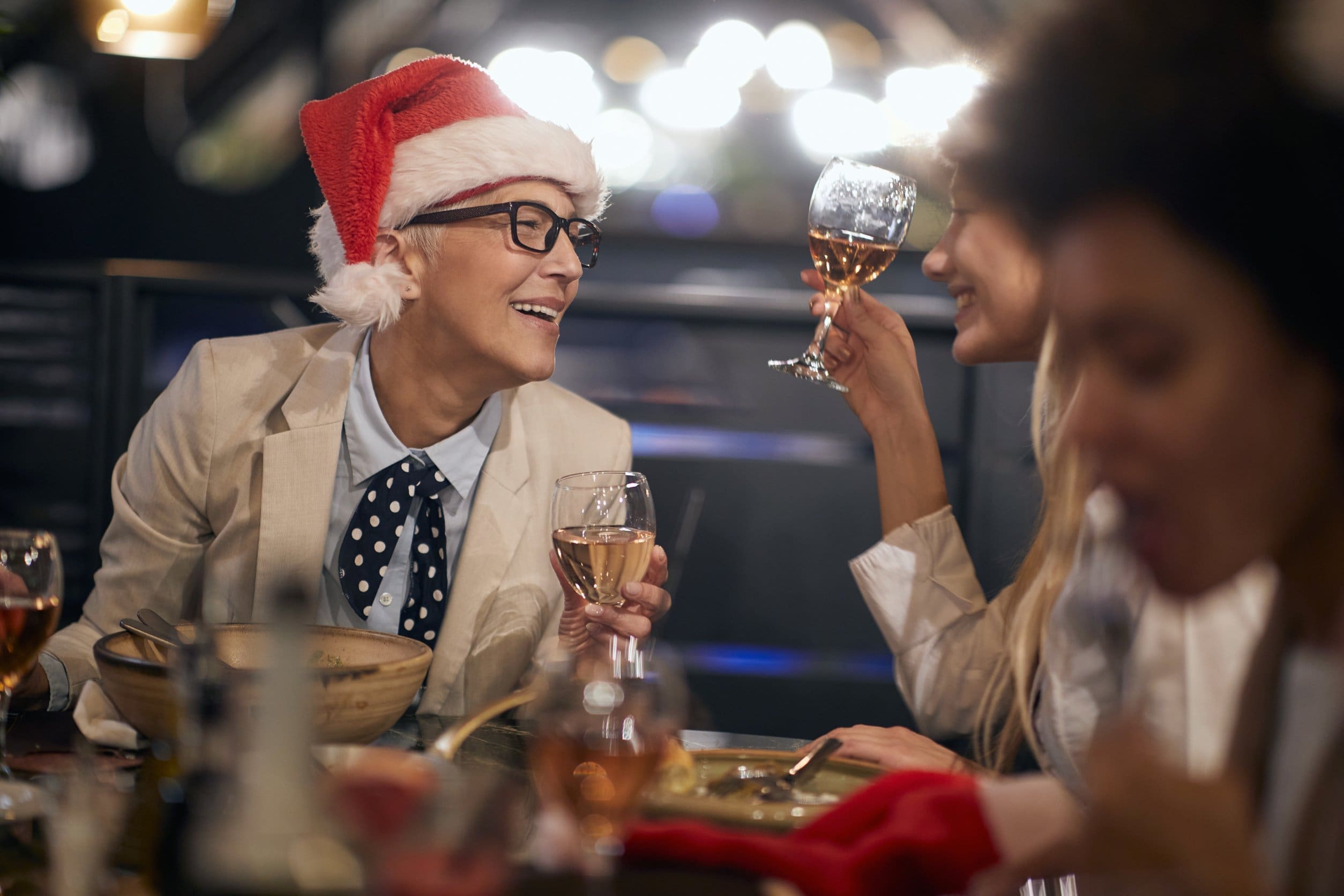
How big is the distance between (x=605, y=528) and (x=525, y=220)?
0.66 m

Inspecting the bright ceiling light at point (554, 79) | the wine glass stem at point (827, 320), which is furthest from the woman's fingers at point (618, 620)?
the bright ceiling light at point (554, 79)

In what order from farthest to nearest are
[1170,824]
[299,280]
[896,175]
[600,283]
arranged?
[600,283]
[299,280]
[896,175]
[1170,824]

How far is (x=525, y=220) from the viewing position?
1.79 meters

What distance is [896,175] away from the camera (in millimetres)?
1606

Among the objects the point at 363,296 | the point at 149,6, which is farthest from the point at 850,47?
the point at 363,296

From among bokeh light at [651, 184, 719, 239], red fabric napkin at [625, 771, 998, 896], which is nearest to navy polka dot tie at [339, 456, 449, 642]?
red fabric napkin at [625, 771, 998, 896]

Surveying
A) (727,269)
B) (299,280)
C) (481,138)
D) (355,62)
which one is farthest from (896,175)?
(355,62)

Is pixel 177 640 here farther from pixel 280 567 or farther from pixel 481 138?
pixel 481 138

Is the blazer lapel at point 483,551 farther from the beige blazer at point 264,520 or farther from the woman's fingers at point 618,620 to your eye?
the woman's fingers at point 618,620

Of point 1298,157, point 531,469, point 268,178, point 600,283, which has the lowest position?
point 531,469

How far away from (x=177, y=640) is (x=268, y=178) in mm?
4683

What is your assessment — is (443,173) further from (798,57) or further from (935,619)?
(798,57)

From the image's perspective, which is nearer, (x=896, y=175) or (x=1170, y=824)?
(x=1170, y=824)

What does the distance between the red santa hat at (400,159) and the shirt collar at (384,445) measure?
114 mm
